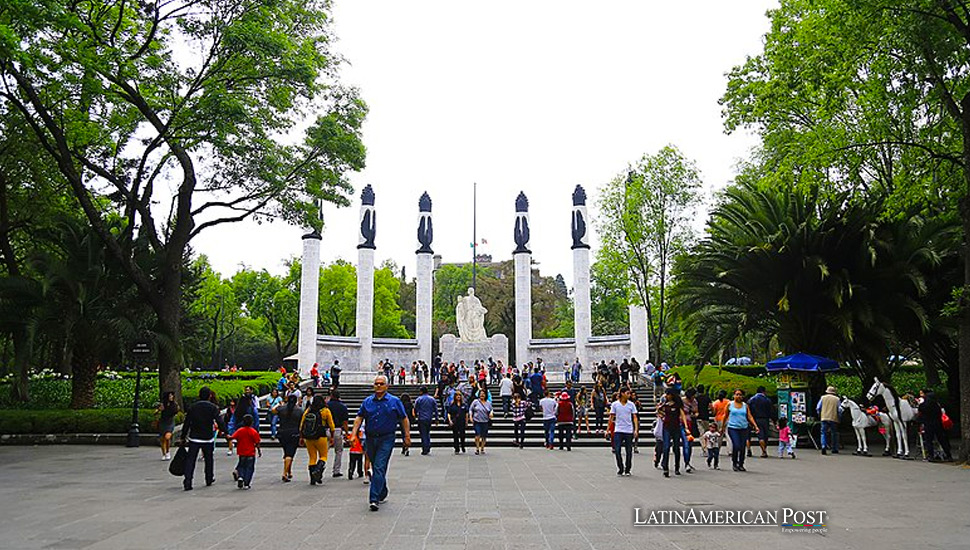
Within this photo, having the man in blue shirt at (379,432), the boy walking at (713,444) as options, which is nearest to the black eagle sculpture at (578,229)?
the boy walking at (713,444)

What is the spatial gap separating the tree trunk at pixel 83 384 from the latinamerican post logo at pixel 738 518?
17.1 meters

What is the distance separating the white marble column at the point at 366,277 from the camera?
132 feet

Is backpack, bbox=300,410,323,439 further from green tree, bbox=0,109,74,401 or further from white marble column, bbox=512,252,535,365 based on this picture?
white marble column, bbox=512,252,535,365

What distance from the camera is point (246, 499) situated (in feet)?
31.0

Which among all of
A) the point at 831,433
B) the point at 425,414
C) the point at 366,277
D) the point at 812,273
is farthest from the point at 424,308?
the point at 831,433

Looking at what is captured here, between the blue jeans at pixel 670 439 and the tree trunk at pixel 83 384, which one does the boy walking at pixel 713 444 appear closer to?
the blue jeans at pixel 670 439

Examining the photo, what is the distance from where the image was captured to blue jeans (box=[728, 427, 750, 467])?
1267 cm

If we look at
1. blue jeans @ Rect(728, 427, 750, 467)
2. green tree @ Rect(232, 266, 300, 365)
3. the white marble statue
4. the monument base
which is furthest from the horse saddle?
green tree @ Rect(232, 266, 300, 365)

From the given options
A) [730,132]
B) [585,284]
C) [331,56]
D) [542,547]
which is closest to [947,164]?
[730,132]

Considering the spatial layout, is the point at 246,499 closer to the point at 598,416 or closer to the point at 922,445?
the point at 598,416

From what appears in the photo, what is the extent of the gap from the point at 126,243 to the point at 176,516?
1274cm

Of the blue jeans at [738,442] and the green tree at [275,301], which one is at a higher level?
the green tree at [275,301]

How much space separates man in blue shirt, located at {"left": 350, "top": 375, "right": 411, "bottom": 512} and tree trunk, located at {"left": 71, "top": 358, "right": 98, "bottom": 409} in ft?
46.4

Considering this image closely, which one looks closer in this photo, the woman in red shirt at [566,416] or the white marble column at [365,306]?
the woman in red shirt at [566,416]
